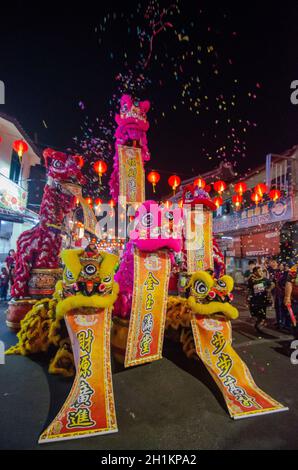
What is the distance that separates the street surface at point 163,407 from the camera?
199 cm

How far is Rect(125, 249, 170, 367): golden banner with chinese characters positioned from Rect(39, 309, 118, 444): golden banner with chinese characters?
41 cm

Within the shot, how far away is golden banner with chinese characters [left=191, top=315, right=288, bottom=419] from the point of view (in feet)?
7.98

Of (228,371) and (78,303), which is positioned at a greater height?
(78,303)

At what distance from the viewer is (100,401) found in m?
2.40

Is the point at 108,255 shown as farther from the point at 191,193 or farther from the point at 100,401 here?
the point at 191,193

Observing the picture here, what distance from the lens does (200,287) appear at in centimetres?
326

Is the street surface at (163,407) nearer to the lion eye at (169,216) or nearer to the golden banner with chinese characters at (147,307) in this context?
the golden banner with chinese characters at (147,307)

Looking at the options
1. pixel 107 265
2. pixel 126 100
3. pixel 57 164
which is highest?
pixel 126 100

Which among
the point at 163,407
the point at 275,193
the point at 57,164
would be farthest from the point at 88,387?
the point at 275,193

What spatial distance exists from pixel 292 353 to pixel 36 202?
1421 centimetres

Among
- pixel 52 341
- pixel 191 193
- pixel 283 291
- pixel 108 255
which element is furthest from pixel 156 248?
pixel 283 291

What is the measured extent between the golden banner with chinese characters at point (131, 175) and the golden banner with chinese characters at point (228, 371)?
2.02 m

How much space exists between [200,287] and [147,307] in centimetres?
74

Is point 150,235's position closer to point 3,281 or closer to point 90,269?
point 90,269
